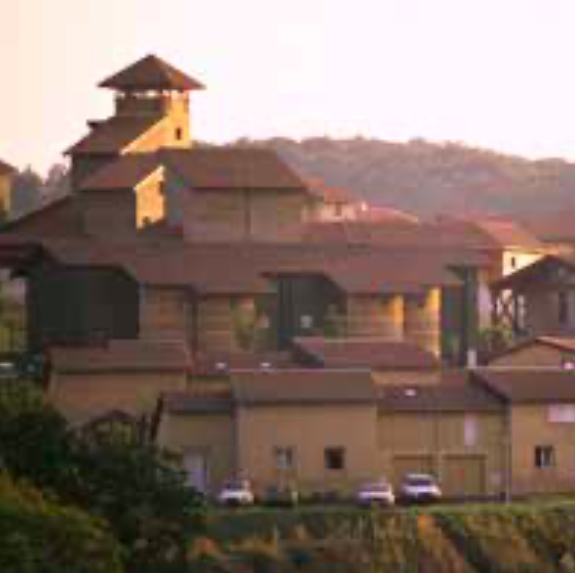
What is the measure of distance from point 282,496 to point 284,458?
3247 mm

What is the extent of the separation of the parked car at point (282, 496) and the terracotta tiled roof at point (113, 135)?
123ft

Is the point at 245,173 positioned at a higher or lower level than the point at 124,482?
higher

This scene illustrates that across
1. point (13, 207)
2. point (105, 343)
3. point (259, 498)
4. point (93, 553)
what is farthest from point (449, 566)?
point (13, 207)

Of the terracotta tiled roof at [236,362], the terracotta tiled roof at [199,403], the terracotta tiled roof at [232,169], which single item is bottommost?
the terracotta tiled roof at [199,403]

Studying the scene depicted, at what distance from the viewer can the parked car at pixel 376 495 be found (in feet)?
224

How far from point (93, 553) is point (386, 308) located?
46.6m

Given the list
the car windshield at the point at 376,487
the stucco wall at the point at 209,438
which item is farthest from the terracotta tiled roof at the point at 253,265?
the car windshield at the point at 376,487

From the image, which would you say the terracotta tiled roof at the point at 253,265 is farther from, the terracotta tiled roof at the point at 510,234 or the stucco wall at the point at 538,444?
the stucco wall at the point at 538,444

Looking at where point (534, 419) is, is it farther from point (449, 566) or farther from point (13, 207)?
point (13, 207)

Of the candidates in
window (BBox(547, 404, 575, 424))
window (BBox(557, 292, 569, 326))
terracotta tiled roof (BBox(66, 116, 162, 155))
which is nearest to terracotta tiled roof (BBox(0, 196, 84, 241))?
terracotta tiled roof (BBox(66, 116, 162, 155))

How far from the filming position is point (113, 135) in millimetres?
109375

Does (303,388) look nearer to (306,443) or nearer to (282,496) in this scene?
(306,443)

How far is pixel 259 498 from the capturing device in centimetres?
6981

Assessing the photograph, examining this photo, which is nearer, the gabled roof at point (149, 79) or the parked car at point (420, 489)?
the parked car at point (420, 489)
